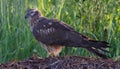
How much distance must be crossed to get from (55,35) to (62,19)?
118 cm

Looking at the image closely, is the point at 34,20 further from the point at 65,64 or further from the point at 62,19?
the point at 65,64

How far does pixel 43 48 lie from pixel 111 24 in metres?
1.30

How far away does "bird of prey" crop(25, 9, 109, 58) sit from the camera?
21.8 feet

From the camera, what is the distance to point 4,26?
8.12 metres

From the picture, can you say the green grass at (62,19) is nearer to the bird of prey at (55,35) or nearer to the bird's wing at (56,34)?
the bird of prey at (55,35)

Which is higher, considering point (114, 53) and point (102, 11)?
point (102, 11)

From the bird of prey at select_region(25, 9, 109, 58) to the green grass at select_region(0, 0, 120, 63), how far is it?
0.46 m

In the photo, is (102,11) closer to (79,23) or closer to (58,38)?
(79,23)

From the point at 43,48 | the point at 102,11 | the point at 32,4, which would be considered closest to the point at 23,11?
the point at 32,4

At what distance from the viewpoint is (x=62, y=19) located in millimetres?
8289

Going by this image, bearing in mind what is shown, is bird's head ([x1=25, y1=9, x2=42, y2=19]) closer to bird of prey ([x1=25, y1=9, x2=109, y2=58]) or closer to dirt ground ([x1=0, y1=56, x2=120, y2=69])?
bird of prey ([x1=25, y1=9, x2=109, y2=58])

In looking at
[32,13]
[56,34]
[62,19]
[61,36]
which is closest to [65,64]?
[61,36]

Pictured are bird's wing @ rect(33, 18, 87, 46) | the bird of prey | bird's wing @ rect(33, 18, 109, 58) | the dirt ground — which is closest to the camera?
the dirt ground

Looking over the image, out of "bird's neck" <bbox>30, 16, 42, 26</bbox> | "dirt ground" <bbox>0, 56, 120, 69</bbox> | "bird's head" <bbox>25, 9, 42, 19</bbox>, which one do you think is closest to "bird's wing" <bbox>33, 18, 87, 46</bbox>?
"bird's neck" <bbox>30, 16, 42, 26</bbox>
